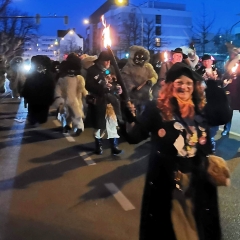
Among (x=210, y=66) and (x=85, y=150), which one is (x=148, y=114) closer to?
(x=85, y=150)

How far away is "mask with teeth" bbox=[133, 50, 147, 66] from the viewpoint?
9828 mm

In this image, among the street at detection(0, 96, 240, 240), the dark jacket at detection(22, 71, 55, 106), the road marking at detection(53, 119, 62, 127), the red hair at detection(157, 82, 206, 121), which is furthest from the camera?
the road marking at detection(53, 119, 62, 127)

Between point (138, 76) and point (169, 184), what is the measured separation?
22.0 ft

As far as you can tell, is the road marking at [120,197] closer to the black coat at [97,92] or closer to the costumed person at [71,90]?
the black coat at [97,92]

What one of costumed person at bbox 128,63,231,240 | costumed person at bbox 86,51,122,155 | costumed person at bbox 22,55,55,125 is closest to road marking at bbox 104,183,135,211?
costumed person at bbox 86,51,122,155

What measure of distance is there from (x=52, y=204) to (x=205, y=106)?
2940mm

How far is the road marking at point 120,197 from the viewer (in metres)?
5.72

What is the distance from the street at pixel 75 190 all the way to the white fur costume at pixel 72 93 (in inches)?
28.6

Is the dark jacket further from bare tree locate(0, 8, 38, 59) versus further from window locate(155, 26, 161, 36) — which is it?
window locate(155, 26, 161, 36)

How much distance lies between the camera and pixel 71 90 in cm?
983

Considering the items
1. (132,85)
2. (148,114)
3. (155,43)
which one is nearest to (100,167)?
(132,85)

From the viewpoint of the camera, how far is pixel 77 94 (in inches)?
392

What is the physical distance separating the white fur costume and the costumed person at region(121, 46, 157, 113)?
0.95 meters

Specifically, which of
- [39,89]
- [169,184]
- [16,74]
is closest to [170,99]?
[169,184]
